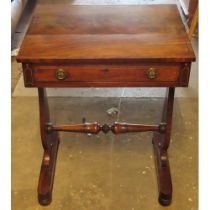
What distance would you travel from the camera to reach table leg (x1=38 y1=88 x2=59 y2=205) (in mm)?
1611

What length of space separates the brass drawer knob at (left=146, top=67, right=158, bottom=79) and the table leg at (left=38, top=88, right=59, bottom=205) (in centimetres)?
49

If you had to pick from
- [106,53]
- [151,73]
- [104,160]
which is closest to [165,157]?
[104,160]

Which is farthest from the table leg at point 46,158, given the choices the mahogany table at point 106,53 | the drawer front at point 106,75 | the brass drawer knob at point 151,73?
the brass drawer knob at point 151,73

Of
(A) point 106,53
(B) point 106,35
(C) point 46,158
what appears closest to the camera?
(A) point 106,53

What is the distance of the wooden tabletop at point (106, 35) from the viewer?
1.33 m

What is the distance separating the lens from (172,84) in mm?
1391

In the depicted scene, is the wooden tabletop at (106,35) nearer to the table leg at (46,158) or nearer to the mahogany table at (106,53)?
the mahogany table at (106,53)

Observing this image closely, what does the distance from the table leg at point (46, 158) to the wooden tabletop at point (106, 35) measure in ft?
0.80

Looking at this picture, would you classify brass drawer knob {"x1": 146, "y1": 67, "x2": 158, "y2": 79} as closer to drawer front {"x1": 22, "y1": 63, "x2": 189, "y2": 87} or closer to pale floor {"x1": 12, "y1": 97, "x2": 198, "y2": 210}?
drawer front {"x1": 22, "y1": 63, "x2": 189, "y2": 87}

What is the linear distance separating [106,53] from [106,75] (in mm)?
88

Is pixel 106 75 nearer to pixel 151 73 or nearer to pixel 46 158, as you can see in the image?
pixel 151 73

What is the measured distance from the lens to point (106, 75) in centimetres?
137

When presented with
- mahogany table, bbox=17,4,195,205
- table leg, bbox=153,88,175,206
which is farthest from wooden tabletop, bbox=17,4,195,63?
table leg, bbox=153,88,175,206

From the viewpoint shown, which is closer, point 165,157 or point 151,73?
point 151,73
